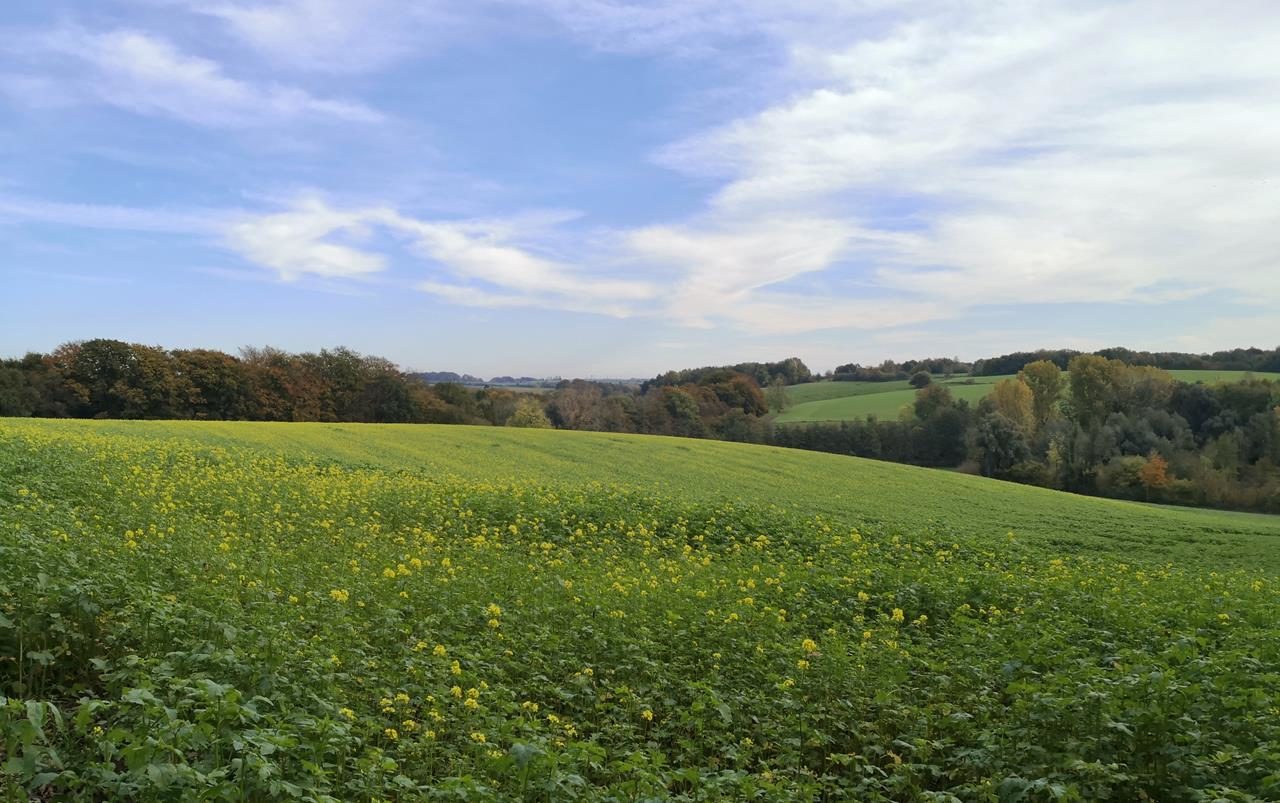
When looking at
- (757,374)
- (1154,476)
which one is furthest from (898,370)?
(1154,476)

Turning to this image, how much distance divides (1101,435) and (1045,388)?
1128cm

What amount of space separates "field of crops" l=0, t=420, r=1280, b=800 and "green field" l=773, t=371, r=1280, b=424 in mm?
71534

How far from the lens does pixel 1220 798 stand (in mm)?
3713

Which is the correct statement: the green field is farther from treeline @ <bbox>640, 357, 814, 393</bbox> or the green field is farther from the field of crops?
the field of crops

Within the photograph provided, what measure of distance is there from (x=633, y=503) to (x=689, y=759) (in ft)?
37.8

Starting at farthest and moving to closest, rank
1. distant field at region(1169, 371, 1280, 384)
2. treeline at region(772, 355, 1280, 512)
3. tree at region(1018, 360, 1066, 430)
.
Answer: distant field at region(1169, 371, 1280, 384), tree at region(1018, 360, 1066, 430), treeline at region(772, 355, 1280, 512)

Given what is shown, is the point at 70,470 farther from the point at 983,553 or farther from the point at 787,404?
the point at 787,404

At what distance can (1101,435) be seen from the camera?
215ft

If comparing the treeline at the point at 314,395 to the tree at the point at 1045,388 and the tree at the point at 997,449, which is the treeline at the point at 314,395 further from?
the tree at the point at 1045,388

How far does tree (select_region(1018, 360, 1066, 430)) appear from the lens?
247ft

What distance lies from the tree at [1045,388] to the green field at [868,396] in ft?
16.4

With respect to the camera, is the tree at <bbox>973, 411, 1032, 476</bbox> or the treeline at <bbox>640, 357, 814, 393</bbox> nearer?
the tree at <bbox>973, 411, 1032, 476</bbox>

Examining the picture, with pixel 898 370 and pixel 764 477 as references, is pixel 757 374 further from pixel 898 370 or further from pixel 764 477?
pixel 764 477

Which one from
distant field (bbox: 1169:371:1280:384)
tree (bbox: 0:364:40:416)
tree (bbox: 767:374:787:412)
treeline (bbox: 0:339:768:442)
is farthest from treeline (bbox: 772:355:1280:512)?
tree (bbox: 0:364:40:416)
